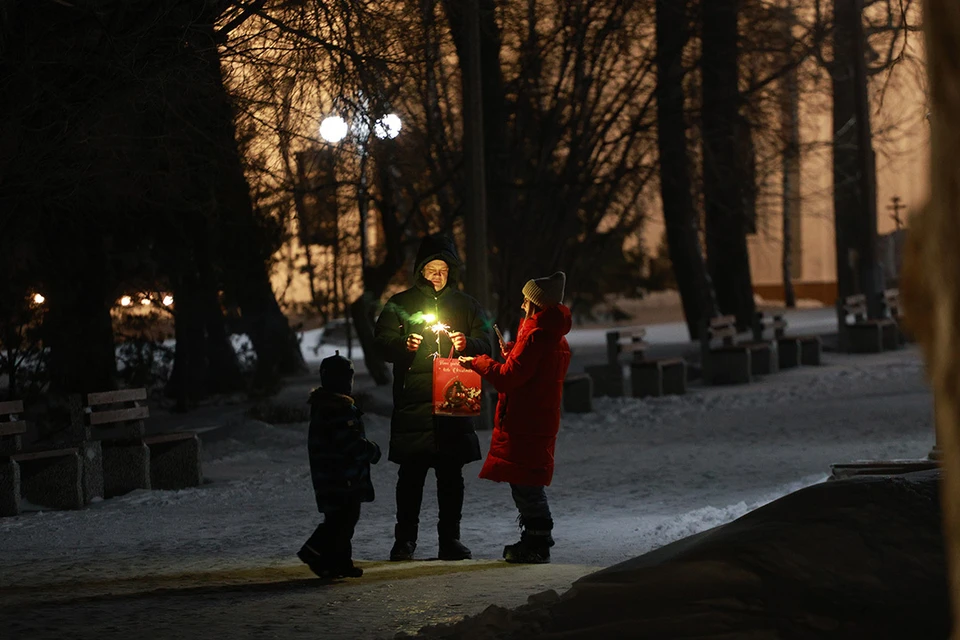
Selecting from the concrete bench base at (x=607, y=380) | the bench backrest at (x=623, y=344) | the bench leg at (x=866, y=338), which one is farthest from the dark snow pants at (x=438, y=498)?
the bench leg at (x=866, y=338)

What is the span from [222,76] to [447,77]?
893 cm

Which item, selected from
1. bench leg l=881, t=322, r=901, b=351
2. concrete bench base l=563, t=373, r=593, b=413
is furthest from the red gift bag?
bench leg l=881, t=322, r=901, b=351

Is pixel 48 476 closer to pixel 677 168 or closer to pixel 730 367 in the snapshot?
pixel 730 367

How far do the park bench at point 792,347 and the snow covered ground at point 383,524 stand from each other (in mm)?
5691

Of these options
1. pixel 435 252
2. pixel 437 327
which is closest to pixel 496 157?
pixel 435 252

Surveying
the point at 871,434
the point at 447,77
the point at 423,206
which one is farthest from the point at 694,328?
the point at 871,434

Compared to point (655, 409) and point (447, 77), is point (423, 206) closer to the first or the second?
point (447, 77)

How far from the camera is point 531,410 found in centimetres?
765

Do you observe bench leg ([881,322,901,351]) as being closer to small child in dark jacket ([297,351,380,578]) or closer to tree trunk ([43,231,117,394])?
tree trunk ([43,231,117,394])

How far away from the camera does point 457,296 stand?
818 centimetres

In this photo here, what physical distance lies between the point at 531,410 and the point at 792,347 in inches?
648

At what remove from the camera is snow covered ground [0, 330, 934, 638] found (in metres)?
6.38

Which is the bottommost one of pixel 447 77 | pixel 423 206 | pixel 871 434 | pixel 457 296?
pixel 871 434

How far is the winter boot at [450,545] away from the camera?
7980 millimetres
